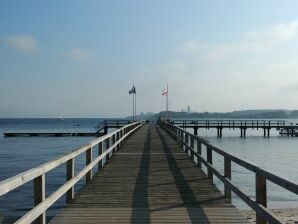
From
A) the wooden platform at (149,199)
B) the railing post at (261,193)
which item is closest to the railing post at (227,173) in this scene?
the wooden platform at (149,199)

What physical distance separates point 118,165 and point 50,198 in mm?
8533

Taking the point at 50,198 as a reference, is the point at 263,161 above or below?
below

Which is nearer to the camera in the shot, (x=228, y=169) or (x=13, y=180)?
(x=13, y=180)

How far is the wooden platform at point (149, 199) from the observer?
24.5ft

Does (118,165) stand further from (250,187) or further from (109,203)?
(250,187)

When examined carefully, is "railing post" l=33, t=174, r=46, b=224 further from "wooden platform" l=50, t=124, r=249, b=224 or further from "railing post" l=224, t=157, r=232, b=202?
"railing post" l=224, t=157, r=232, b=202

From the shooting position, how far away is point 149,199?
357 inches

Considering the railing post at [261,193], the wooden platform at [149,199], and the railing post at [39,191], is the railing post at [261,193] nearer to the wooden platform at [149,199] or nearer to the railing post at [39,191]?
the wooden platform at [149,199]

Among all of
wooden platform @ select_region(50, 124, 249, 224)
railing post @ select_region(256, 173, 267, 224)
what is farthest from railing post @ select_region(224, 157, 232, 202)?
railing post @ select_region(256, 173, 267, 224)

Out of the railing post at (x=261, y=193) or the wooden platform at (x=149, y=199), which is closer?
the railing post at (x=261, y=193)

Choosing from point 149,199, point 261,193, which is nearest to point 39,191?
point 261,193

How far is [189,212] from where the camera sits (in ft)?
25.9

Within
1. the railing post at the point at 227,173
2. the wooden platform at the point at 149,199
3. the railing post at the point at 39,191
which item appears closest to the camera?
the railing post at the point at 39,191

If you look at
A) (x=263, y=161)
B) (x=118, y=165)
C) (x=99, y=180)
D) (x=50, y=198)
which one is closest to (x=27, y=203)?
(x=118, y=165)
